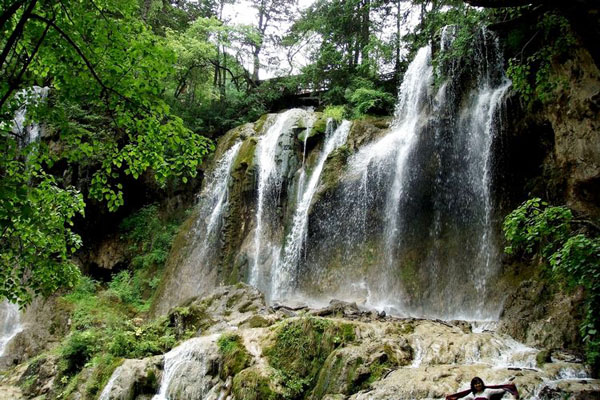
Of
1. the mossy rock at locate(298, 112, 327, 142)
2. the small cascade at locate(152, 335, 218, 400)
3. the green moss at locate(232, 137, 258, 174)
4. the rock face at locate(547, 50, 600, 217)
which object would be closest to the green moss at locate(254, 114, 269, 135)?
the green moss at locate(232, 137, 258, 174)

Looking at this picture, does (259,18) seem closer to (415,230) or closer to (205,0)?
(205,0)

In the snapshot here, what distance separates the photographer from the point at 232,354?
7.48 m

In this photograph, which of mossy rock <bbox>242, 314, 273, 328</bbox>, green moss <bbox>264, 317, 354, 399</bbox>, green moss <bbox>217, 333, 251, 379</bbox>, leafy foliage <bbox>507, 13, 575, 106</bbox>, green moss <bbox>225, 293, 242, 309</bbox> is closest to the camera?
green moss <bbox>264, 317, 354, 399</bbox>

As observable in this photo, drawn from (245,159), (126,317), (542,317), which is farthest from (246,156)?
(542,317)

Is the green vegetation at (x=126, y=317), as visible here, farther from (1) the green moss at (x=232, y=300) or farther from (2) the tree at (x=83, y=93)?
(2) the tree at (x=83, y=93)

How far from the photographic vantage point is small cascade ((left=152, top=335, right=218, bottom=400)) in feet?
24.3

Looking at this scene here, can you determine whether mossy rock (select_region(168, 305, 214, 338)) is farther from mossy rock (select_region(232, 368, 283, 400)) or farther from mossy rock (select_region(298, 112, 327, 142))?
mossy rock (select_region(298, 112, 327, 142))

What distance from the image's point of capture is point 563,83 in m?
8.78

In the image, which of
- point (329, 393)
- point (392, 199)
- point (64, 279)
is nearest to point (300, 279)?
point (392, 199)

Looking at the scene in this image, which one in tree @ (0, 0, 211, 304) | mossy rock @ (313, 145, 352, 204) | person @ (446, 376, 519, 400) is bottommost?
person @ (446, 376, 519, 400)

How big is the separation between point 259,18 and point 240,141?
501 inches

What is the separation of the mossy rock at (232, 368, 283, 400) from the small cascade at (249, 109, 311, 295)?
7.03 m

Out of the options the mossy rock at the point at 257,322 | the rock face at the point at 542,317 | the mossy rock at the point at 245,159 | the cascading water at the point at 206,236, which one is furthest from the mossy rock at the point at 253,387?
the mossy rock at the point at 245,159

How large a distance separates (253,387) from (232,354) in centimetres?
114
